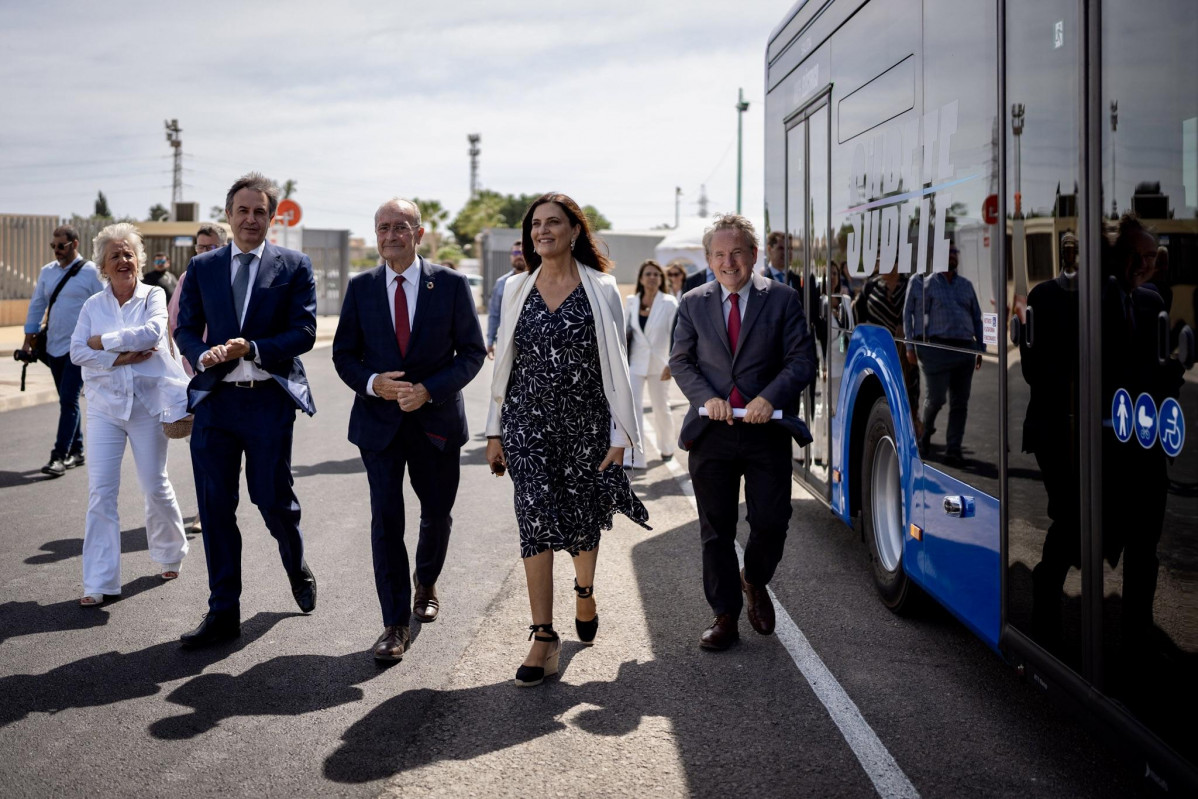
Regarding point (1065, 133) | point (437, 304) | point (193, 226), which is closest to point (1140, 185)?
point (1065, 133)

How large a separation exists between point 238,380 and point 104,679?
140cm

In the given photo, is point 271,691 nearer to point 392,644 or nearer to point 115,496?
point 392,644

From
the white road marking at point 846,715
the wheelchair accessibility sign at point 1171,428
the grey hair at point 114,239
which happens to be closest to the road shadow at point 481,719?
the white road marking at point 846,715

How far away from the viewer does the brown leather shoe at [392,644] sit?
194 inches

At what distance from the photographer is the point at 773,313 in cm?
527

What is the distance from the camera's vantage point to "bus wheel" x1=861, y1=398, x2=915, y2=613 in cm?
566

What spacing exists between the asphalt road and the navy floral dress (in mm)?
614

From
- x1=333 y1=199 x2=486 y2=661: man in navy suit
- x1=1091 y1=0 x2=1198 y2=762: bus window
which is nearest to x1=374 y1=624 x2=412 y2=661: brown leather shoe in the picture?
x1=333 y1=199 x2=486 y2=661: man in navy suit

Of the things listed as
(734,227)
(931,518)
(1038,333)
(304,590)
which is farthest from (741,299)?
(304,590)

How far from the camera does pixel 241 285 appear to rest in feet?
17.7

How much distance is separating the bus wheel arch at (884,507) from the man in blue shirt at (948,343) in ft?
2.05

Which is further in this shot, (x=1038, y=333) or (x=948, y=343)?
(x=948, y=343)

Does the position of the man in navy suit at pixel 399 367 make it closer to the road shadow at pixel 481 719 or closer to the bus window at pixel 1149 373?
the road shadow at pixel 481 719

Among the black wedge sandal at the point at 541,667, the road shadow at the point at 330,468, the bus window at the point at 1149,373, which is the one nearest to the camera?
the bus window at the point at 1149,373
